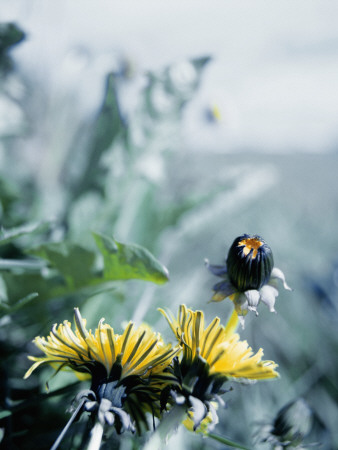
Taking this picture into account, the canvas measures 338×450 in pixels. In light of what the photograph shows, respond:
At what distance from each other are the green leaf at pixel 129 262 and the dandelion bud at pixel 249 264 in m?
0.03

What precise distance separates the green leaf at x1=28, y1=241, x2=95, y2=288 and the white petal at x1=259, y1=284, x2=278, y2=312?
105 mm

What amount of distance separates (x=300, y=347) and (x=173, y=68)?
26cm

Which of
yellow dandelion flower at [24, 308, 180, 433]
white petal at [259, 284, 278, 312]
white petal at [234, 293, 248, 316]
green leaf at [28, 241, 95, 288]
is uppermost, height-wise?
green leaf at [28, 241, 95, 288]

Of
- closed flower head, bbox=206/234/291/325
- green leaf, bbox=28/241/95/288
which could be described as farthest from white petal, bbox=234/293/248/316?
green leaf, bbox=28/241/95/288

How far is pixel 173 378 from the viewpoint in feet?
0.42

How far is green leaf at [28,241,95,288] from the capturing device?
22cm

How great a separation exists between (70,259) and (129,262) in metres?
0.05

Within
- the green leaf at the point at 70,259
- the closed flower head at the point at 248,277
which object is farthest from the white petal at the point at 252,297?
the green leaf at the point at 70,259

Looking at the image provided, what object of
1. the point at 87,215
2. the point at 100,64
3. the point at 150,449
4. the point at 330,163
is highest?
the point at 330,163

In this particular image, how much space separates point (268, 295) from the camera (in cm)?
14

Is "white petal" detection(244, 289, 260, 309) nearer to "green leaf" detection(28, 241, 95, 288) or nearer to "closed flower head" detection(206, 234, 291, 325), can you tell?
"closed flower head" detection(206, 234, 291, 325)

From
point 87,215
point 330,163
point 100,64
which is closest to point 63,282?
point 87,215

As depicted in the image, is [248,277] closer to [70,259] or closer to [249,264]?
[249,264]

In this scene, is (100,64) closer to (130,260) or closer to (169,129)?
(169,129)
